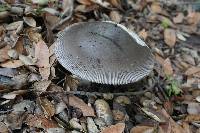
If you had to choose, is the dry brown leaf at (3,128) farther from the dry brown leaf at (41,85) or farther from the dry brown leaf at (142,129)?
the dry brown leaf at (142,129)

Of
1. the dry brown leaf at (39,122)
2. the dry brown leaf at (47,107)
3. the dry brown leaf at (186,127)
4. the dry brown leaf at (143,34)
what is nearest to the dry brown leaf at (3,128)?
the dry brown leaf at (39,122)

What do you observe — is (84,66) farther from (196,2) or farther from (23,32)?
(196,2)

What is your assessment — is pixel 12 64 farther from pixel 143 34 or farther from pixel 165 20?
pixel 165 20

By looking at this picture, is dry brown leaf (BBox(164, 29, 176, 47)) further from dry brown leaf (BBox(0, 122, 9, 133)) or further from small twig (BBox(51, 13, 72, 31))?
dry brown leaf (BBox(0, 122, 9, 133))

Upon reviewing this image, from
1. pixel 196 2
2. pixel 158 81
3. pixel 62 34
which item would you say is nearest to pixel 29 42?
pixel 62 34

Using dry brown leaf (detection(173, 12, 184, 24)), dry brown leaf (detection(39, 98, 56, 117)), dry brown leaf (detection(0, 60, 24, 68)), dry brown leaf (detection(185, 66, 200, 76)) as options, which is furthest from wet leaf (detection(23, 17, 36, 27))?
dry brown leaf (detection(173, 12, 184, 24))

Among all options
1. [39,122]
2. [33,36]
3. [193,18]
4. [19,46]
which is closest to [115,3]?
[193,18]
